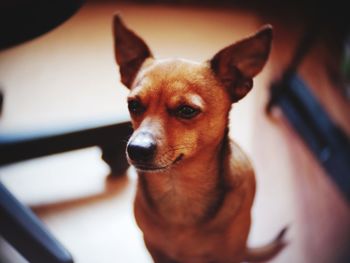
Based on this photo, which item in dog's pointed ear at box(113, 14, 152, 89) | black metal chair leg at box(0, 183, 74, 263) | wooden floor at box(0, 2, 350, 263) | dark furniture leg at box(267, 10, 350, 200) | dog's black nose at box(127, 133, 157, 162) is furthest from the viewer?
dark furniture leg at box(267, 10, 350, 200)

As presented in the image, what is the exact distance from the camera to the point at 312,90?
8.09 ft

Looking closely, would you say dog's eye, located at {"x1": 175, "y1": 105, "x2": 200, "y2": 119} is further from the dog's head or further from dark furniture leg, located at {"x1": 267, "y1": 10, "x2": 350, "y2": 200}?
dark furniture leg, located at {"x1": 267, "y1": 10, "x2": 350, "y2": 200}

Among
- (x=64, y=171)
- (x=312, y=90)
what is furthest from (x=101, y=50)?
(x=312, y=90)

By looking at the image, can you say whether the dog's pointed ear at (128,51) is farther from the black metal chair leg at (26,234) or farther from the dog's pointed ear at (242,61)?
the black metal chair leg at (26,234)

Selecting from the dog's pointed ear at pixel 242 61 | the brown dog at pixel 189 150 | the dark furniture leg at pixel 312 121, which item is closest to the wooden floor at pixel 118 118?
the dark furniture leg at pixel 312 121

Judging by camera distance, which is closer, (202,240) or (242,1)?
(202,240)

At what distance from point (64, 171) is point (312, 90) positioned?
1451 millimetres

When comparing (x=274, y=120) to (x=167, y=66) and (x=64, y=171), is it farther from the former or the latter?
(x=167, y=66)

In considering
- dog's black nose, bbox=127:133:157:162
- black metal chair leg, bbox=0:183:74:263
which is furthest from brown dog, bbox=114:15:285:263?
black metal chair leg, bbox=0:183:74:263

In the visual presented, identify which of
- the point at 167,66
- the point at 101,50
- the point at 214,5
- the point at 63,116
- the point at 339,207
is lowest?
the point at 339,207

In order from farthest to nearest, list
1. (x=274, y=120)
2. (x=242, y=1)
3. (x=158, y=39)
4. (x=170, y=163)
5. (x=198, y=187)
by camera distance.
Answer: (x=242, y=1), (x=158, y=39), (x=274, y=120), (x=198, y=187), (x=170, y=163)

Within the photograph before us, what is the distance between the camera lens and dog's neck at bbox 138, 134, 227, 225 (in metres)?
1.21

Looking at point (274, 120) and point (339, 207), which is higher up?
point (274, 120)

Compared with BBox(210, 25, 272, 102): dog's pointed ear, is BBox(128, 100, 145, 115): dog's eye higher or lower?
lower
